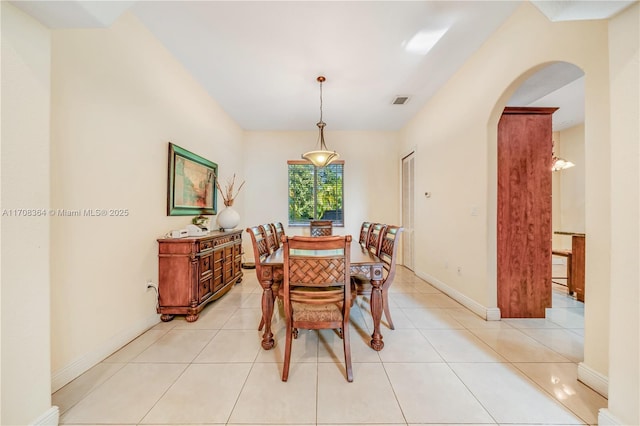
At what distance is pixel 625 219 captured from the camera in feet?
3.73

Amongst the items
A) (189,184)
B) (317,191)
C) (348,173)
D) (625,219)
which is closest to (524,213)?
(625,219)

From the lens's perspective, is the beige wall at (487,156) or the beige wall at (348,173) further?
the beige wall at (348,173)

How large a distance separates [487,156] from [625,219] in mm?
1457

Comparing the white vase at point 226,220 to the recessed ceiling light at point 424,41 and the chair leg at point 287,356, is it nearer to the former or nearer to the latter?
the chair leg at point 287,356

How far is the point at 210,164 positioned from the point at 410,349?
11.6 ft

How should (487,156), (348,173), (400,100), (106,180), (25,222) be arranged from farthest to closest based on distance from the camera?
(348,173) < (400,100) < (487,156) < (106,180) < (25,222)

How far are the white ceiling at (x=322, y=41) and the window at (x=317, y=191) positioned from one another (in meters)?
1.73

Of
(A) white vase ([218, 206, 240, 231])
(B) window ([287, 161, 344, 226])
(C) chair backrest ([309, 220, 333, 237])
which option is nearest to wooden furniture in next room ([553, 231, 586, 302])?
(C) chair backrest ([309, 220, 333, 237])

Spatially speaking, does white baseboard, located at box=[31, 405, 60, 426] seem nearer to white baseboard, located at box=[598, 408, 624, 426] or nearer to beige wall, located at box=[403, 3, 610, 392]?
white baseboard, located at box=[598, 408, 624, 426]

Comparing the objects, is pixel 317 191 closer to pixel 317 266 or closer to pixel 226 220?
pixel 226 220

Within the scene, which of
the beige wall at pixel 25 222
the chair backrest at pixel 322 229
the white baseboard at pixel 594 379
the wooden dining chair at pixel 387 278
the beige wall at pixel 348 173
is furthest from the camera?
the beige wall at pixel 348 173

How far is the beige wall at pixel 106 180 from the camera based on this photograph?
155cm

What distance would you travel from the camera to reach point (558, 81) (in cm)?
232

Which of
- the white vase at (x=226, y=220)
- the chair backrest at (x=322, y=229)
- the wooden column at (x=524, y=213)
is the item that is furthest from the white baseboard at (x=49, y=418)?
the wooden column at (x=524, y=213)
